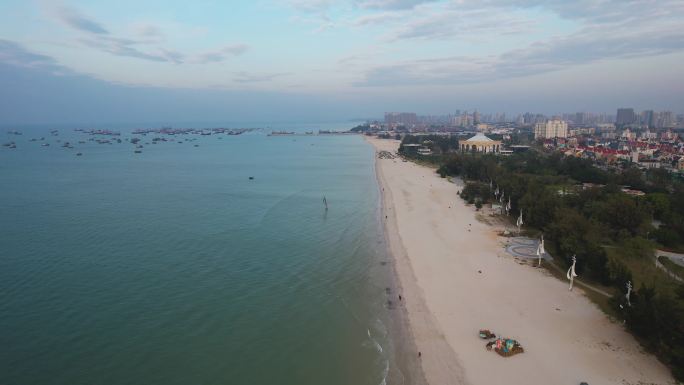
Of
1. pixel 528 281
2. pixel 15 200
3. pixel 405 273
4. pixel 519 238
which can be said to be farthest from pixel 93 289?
pixel 15 200

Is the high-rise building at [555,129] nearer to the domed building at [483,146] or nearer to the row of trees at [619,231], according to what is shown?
the domed building at [483,146]

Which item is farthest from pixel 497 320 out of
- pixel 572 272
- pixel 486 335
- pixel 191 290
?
pixel 191 290

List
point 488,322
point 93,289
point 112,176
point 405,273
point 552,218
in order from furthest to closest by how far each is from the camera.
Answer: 1. point 112,176
2. point 552,218
3. point 405,273
4. point 93,289
5. point 488,322

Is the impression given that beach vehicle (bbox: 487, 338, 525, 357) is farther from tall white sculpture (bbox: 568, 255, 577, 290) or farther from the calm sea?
tall white sculpture (bbox: 568, 255, 577, 290)

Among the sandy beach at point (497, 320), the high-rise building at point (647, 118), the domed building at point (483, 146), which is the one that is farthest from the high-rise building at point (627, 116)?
the sandy beach at point (497, 320)

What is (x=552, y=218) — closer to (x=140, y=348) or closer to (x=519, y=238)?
(x=519, y=238)

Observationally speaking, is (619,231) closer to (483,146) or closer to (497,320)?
(497,320)
